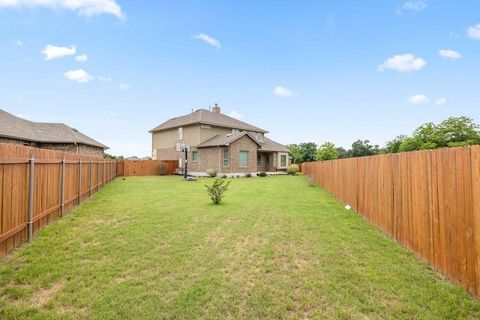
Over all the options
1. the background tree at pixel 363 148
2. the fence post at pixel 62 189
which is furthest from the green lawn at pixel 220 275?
the background tree at pixel 363 148

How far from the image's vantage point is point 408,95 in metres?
21.5

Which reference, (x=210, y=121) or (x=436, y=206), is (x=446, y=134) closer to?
(x=210, y=121)

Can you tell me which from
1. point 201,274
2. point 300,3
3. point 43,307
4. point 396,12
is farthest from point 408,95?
point 43,307

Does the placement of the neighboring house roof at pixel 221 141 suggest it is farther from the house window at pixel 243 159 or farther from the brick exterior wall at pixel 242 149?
the house window at pixel 243 159

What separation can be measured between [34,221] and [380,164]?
25.3ft

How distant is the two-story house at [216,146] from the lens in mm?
24672

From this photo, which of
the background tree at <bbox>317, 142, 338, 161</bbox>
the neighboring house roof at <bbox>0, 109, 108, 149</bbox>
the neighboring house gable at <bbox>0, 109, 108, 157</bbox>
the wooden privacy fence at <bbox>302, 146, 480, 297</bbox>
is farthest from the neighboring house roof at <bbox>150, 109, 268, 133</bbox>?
the background tree at <bbox>317, 142, 338, 161</bbox>

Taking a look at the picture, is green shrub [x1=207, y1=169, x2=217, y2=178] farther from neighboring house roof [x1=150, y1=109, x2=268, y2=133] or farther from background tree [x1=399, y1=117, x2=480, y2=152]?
background tree [x1=399, y1=117, x2=480, y2=152]

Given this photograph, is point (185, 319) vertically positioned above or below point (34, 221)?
below

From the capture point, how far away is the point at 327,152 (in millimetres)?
53031

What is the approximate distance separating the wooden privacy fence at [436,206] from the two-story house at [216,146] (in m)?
18.7

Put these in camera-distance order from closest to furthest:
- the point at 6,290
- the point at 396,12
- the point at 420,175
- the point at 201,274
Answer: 1. the point at 6,290
2. the point at 201,274
3. the point at 420,175
4. the point at 396,12

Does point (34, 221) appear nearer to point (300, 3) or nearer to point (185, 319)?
point (185, 319)

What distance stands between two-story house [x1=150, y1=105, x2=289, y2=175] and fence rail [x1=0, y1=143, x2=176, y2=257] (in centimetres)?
1626
